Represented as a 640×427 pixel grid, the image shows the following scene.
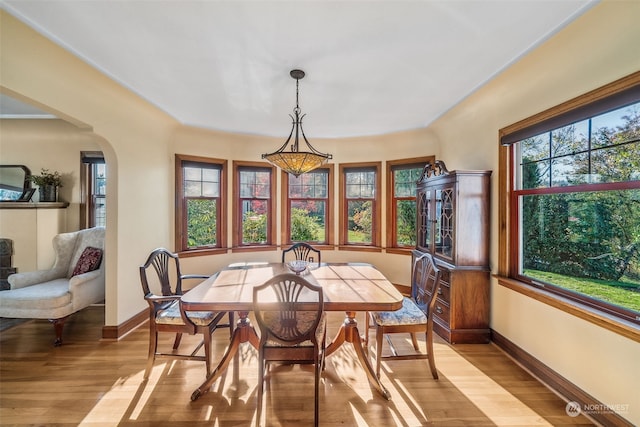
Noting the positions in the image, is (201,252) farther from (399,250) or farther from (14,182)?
(399,250)

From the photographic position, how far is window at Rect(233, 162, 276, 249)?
4691mm

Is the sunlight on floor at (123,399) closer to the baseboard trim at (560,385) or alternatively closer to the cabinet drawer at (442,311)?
the cabinet drawer at (442,311)

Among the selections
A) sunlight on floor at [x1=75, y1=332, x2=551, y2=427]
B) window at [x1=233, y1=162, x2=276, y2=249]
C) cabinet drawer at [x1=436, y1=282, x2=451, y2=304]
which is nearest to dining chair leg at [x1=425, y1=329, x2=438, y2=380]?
sunlight on floor at [x1=75, y1=332, x2=551, y2=427]

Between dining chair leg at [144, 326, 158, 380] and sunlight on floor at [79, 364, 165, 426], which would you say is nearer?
sunlight on floor at [79, 364, 165, 426]

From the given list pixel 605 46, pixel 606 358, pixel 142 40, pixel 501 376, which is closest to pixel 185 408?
pixel 501 376

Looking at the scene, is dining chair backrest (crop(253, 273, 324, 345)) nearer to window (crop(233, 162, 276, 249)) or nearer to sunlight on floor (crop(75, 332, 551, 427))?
sunlight on floor (crop(75, 332, 551, 427))

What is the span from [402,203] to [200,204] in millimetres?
3447

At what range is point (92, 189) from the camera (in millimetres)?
3869

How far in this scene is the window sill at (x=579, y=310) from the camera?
1.62 meters

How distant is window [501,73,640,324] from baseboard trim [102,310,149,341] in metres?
4.31

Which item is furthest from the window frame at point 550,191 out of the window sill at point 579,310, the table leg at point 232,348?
the table leg at point 232,348

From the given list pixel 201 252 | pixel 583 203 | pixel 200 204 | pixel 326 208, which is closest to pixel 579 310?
pixel 583 203

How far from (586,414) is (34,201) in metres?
6.40

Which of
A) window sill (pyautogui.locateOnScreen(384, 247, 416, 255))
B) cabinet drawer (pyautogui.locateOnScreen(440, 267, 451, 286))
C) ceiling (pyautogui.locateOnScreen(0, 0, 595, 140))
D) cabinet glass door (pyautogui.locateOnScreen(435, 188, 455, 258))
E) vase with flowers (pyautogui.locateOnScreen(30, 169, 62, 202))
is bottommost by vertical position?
cabinet drawer (pyautogui.locateOnScreen(440, 267, 451, 286))
